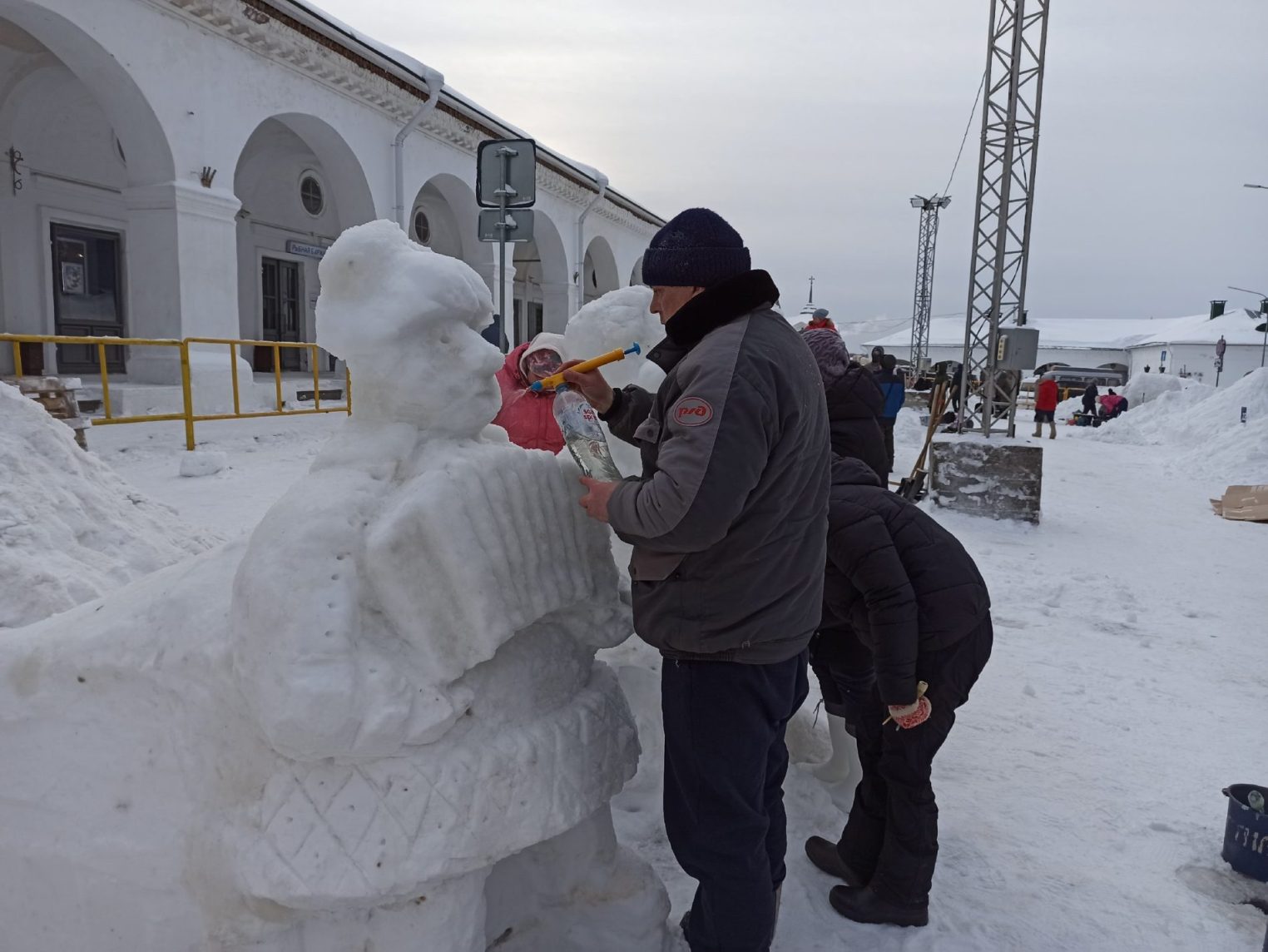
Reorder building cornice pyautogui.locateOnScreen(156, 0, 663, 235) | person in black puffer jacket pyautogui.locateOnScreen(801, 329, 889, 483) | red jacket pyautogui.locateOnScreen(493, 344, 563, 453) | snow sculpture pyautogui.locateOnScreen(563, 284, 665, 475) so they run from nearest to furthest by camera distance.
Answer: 1. snow sculpture pyautogui.locateOnScreen(563, 284, 665, 475)
2. red jacket pyautogui.locateOnScreen(493, 344, 563, 453)
3. person in black puffer jacket pyautogui.locateOnScreen(801, 329, 889, 483)
4. building cornice pyautogui.locateOnScreen(156, 0, 663, 235)

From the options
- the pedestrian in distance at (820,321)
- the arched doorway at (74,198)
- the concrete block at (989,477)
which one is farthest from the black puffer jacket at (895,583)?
the arched doorway at (74,198)

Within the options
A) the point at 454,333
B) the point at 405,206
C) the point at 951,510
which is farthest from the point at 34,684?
the point at 405,206

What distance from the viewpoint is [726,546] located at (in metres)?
1.74

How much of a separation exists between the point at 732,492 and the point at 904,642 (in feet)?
2.78

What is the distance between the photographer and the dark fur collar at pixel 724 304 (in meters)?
1.81

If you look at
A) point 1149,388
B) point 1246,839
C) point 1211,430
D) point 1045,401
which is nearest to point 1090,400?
point 1149,388

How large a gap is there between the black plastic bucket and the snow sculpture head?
2592mm

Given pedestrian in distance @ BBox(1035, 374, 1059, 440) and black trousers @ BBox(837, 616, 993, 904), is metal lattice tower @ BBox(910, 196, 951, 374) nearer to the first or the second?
pedestrian in distance @ BBox(1035, 374, 1059, 440)

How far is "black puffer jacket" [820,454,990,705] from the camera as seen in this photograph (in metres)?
2.19

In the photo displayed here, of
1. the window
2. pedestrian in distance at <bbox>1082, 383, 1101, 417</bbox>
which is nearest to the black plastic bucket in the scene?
the window

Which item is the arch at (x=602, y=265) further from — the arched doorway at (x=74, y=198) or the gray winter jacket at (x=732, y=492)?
the gray winter jacket at (x=732, y=492)

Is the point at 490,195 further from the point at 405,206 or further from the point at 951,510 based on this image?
the point at 405,206

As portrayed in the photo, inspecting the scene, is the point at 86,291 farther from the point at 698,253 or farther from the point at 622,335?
the point at 698,253

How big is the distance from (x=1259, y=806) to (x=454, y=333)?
278 cm
